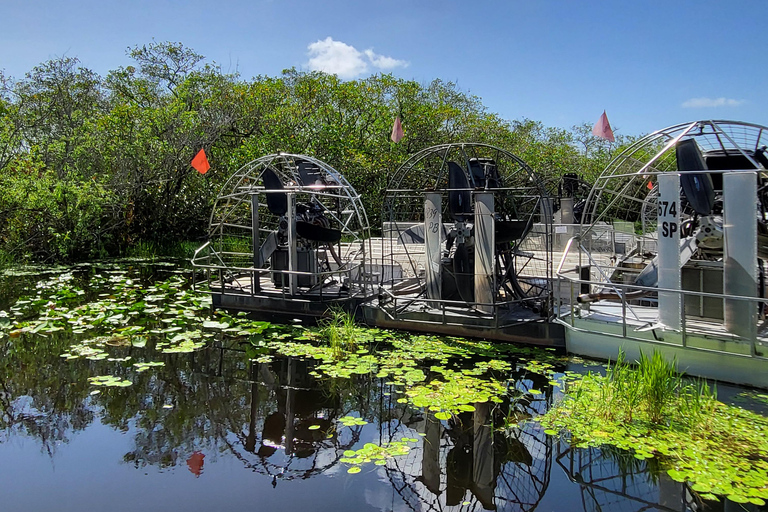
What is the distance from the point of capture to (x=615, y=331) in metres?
7.64

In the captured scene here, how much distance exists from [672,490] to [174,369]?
21.8ft

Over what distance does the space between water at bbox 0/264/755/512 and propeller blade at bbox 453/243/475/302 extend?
75.6 inches

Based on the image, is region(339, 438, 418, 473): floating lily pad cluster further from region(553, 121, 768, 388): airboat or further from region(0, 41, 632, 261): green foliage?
region(0, 41, 632, 261): green foliage

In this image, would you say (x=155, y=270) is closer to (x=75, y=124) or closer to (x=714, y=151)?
(x=75, y=124)

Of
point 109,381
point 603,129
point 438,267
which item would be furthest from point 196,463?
point 603,129

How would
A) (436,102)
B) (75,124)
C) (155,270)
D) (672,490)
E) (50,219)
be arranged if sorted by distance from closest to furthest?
(672,490)
(155,270)
(50,219)
(75,124)
(436,102)

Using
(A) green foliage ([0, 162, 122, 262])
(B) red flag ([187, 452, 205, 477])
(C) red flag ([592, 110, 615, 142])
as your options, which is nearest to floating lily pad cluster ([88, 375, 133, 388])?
(B) red flag ([187, 452, 205, 477])

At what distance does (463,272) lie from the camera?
9578mm

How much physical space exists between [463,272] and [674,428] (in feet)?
14.9

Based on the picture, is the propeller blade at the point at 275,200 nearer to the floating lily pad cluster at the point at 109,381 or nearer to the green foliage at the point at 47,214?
the floating lily pad cluster at the point at 109,381

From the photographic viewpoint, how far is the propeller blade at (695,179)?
277 inches

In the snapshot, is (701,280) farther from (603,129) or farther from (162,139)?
(162,139)

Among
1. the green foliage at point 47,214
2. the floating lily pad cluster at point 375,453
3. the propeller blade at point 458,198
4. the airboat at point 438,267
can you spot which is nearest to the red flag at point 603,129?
the airboat at point 438,267

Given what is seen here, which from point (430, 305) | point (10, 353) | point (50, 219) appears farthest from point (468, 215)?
point (50, 219)
